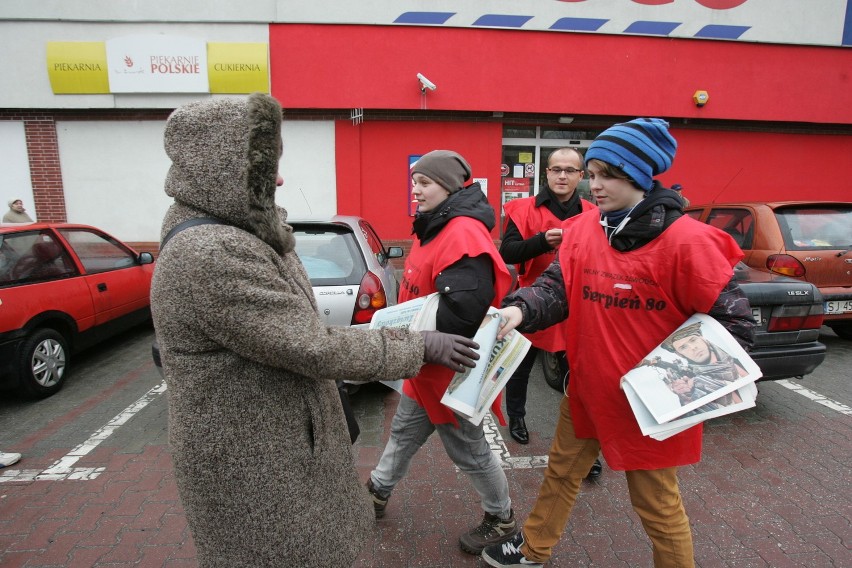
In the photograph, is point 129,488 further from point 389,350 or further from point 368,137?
point 368,137

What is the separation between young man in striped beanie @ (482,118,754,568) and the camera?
169cm

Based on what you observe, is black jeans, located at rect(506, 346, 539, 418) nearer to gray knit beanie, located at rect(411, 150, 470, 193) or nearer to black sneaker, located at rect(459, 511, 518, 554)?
black sneaker, located at rect(459, 511, 518, 554)

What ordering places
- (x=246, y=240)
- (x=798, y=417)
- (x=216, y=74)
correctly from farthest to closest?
1. (x=216, y=74)
2. (x=798, y=417)
3. (x=246, y=240)

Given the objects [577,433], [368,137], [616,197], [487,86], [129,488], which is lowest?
[129,488]

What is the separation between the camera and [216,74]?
30.3ft

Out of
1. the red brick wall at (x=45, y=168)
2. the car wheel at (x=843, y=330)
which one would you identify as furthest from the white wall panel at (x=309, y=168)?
the car wheel at (x=843, y=330)

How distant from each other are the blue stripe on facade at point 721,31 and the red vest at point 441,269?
34.1 ft

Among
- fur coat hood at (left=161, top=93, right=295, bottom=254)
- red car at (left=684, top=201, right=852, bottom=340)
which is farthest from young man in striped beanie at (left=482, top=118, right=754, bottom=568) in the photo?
red car at (left=684, top=201, right=852, bottom=340)

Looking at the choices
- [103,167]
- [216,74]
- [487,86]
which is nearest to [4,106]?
[103,167]

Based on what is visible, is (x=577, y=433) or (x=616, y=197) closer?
(x=616, y=197)

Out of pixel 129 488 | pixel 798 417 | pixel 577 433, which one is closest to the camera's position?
pixel 577 433

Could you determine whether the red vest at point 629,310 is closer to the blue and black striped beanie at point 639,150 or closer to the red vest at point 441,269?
the blue and black striped beanie at point 639,150

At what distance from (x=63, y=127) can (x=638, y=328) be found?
11.3m

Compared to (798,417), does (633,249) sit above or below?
above
